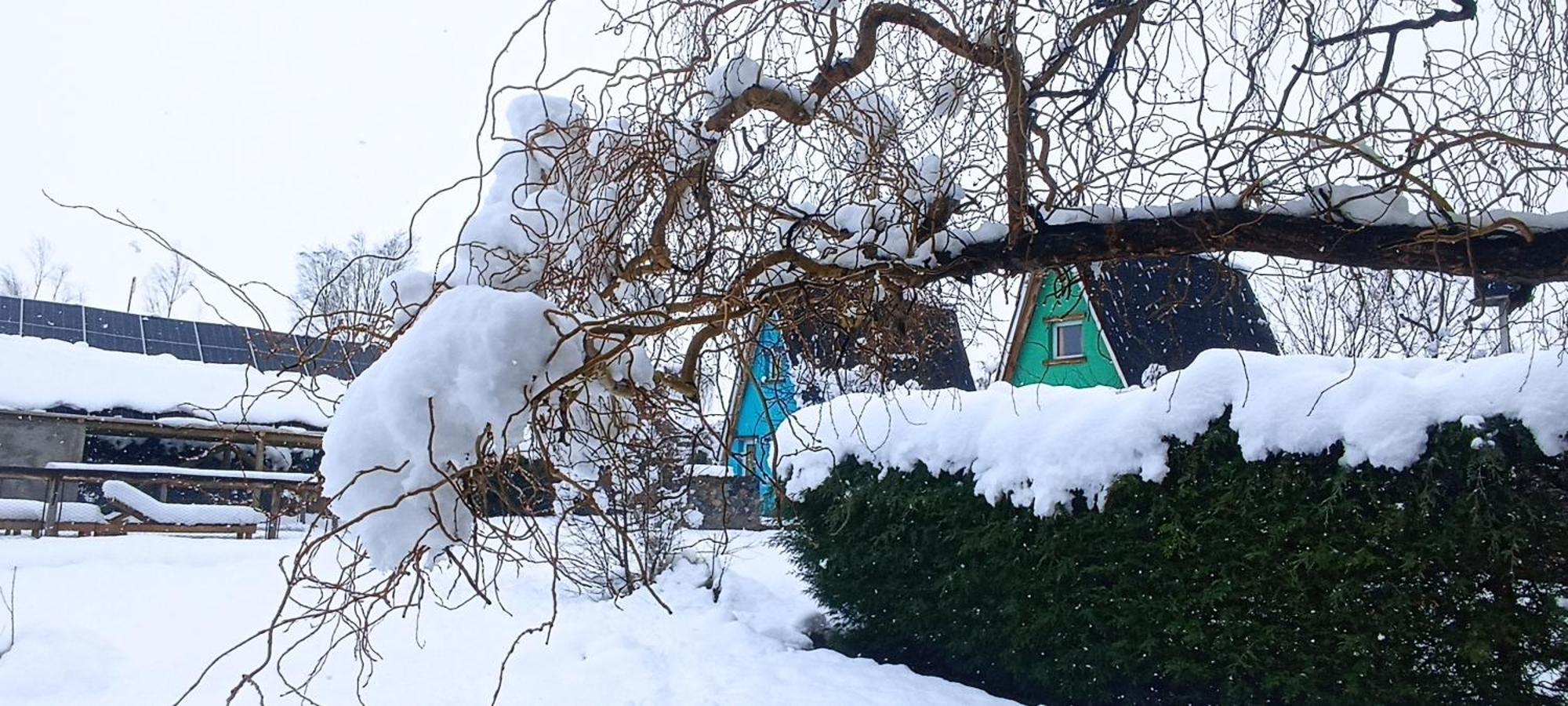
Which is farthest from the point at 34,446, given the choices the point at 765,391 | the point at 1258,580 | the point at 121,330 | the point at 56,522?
the point at 1258,580

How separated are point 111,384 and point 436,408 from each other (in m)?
15.4

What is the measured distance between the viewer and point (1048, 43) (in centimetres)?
331

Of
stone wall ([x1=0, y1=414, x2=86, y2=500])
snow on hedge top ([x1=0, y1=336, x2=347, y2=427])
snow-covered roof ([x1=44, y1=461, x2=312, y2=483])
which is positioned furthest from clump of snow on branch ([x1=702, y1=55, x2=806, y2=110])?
stone wall ([x1=0, y1=414, x2=86, y2=500])

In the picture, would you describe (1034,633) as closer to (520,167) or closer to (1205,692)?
(1205,692)

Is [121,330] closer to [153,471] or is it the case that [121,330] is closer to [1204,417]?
[153,471]

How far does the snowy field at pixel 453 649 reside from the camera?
5.33 metres

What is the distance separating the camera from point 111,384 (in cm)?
1429

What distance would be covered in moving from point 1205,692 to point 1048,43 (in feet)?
10.7

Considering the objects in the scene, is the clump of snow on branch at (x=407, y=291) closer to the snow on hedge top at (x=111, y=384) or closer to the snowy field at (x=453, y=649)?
the snowy field at (x=453, y=649)

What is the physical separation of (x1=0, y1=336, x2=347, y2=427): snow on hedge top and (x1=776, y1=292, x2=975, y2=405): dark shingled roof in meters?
11.2

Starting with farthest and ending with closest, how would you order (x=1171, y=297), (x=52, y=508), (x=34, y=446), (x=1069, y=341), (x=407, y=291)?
(x=34, y=446) → (x=1069, y=341) → (x=52, y=508) → (x=1171, y=297) → (x=407, y=291)

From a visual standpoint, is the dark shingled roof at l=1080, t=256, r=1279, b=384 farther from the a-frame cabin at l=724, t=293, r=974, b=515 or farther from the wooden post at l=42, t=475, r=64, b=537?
the wooden post at l=42, t=475, r=64, b=537

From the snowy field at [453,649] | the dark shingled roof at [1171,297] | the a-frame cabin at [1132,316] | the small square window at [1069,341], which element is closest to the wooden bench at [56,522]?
the snowy field at [453,649]

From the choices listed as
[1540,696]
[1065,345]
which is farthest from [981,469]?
[1065,345]
